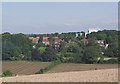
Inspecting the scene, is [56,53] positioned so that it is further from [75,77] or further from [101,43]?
[75,77]

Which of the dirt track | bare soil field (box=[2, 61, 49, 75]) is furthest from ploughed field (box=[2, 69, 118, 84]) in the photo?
bare soil field (box=[2, 61, 49, 75])

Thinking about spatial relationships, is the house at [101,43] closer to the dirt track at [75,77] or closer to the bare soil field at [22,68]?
the bare soil field at [22,68]

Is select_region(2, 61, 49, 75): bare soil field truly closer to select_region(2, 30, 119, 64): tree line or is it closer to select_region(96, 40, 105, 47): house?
select_region(2, 30, 119, 64): tree line

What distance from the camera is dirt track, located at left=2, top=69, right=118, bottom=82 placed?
6.07 m

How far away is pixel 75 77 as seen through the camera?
21.2 ft

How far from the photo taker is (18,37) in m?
18.1

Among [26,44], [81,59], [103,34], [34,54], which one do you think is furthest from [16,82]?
[103,34]

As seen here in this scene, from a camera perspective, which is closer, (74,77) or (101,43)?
(74,77)

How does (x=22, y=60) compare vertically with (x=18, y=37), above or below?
below

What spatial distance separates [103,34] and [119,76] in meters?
15.9

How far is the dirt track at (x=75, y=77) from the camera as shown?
19.9 feet

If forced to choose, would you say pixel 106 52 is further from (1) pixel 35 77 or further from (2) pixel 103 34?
(1) pixel 35 77

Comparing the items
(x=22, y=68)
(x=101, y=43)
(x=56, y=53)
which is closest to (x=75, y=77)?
(x=22, y=68)

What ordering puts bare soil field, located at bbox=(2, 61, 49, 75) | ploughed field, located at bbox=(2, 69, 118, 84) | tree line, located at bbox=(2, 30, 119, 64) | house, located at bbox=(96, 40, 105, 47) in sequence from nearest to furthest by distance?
ploughed field, located at bbox=(2, 69, 118, 84) → bare soil field, located at bbox=(2, 61, 49, 75) → tree line, located at bbox=(2, 30, 119, 64) → house, located at bbox=(96, 40, 105, 47)
